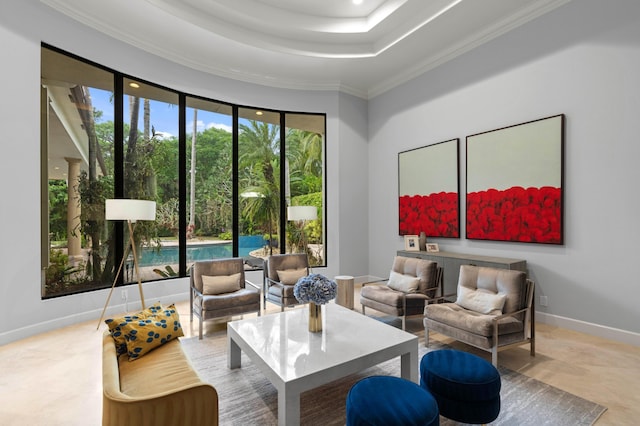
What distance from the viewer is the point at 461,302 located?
141 inches

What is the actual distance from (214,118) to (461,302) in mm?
5144

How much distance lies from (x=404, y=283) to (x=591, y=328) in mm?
2205

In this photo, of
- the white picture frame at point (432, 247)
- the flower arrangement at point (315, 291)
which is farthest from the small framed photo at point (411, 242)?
the flower arrangement at point (315, 291)

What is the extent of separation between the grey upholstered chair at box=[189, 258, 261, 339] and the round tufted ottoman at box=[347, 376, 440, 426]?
2466 mm

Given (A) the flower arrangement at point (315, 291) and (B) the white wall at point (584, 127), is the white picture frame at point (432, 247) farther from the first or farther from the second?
(A) the flower arrangement at point (315, 291)

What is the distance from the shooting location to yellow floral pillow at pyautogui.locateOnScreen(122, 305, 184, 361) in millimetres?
2381

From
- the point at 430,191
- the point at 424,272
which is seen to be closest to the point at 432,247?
the point at 430,191

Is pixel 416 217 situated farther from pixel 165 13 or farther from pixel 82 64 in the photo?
pixel 82 64

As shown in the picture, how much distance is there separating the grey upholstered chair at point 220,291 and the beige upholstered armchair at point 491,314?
2.22m

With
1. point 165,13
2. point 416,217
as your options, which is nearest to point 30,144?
point 165,13

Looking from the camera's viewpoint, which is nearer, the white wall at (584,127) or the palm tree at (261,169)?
the white wall at (584,127)

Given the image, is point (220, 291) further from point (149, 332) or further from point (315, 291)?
point (315, 291)

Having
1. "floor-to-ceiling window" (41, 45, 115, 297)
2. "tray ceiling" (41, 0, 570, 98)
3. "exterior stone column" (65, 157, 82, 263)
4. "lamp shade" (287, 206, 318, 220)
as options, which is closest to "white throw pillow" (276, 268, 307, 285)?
"lamp shade" (287, 206, 318, 220)

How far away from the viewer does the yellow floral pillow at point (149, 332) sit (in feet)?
7.81
